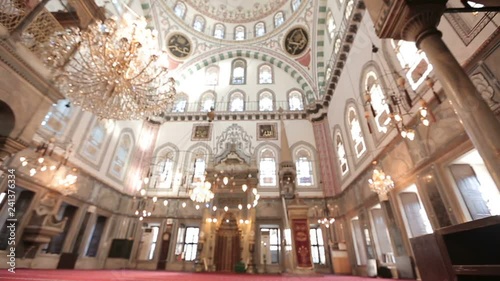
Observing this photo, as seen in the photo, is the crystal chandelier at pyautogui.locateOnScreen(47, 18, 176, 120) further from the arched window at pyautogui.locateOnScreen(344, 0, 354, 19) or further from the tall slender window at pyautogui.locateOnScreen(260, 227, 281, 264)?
the tall slender window at pyautogui.locateOnScreen(260, 227, 281, 264)

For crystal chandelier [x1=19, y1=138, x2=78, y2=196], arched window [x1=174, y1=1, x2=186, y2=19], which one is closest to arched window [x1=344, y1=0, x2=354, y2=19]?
arched window [x1=174, y1=1, x2=186, y2=19]

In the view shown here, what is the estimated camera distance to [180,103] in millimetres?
16047

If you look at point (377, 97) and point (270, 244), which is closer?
point (377, 97)

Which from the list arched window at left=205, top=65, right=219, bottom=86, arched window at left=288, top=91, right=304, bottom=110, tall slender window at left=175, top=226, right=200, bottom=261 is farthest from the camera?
arched window at left=205, top=65, right=219, bottom=86

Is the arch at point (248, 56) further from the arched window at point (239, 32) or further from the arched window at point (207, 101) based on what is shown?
the arched window at point (207, 101)

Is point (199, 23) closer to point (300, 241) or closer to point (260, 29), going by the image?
point (260, 29)

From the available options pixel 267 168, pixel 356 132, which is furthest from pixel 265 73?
pixel 356 132

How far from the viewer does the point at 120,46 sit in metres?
4.98

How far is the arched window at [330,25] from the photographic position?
12.5 m

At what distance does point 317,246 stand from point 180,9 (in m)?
17.8

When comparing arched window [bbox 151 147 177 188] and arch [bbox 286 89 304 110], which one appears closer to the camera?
arched window [bbox 151 147 177 188]

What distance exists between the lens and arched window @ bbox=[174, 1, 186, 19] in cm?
1606

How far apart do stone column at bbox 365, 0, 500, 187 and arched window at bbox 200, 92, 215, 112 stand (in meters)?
13.8

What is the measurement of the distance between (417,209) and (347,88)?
5.88 m
